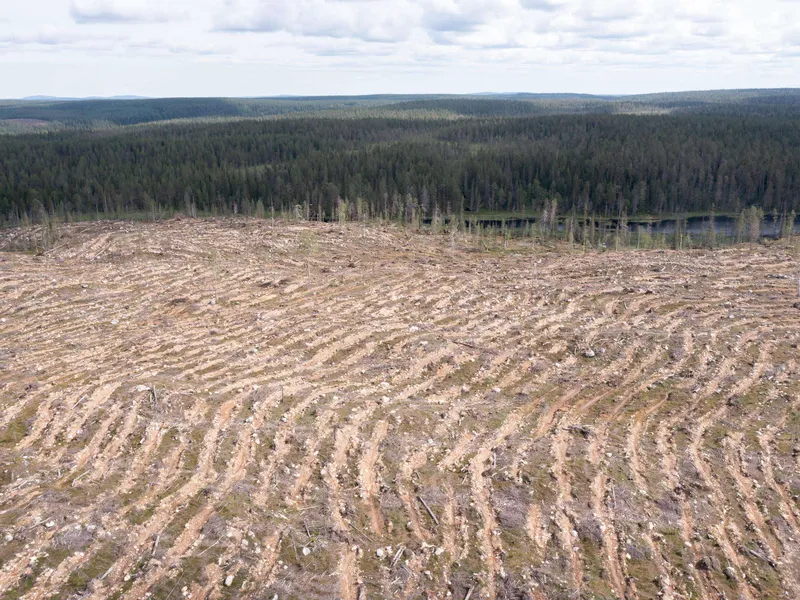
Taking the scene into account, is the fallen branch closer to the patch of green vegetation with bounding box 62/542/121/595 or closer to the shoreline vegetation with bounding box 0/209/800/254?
the patch of green vegetation with bounding box 62/542/121/595

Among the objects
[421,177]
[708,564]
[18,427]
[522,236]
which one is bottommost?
[522,236]

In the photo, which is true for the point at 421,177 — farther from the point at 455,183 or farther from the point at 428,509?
the point at 428,509

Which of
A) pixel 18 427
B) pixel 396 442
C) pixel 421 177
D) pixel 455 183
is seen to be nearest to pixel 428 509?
pixel 396 442

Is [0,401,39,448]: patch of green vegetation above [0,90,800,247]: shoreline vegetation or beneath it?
above

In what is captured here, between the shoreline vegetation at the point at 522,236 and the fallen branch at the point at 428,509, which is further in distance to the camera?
the shoreline vegetation at the point at 522,236

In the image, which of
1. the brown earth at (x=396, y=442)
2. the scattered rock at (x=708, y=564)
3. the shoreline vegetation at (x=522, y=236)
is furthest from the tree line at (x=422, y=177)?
the scattered rock at (x=708, y=564)


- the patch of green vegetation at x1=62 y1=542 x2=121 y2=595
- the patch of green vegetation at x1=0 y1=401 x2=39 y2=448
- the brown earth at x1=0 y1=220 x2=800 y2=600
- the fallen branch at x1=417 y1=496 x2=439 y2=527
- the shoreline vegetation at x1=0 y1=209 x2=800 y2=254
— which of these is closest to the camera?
the patch of green vegetation at x1=62 y1=542 x2=121 y2=595

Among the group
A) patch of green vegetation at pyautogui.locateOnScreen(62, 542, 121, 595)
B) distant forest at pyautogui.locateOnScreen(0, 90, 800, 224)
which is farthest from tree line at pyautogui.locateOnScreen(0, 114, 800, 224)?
patch of green vegetation at pyautogui.locateOnScreen(62, 542, 121, 595)

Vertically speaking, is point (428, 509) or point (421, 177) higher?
point (428, 509)

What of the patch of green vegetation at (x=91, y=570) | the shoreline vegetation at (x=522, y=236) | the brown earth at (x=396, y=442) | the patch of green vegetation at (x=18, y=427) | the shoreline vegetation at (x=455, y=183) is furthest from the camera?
the shoreline vegetation at (x=455, y=183)

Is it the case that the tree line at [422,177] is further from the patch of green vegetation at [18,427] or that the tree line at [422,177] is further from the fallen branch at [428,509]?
the fallen branch at [428,509]
